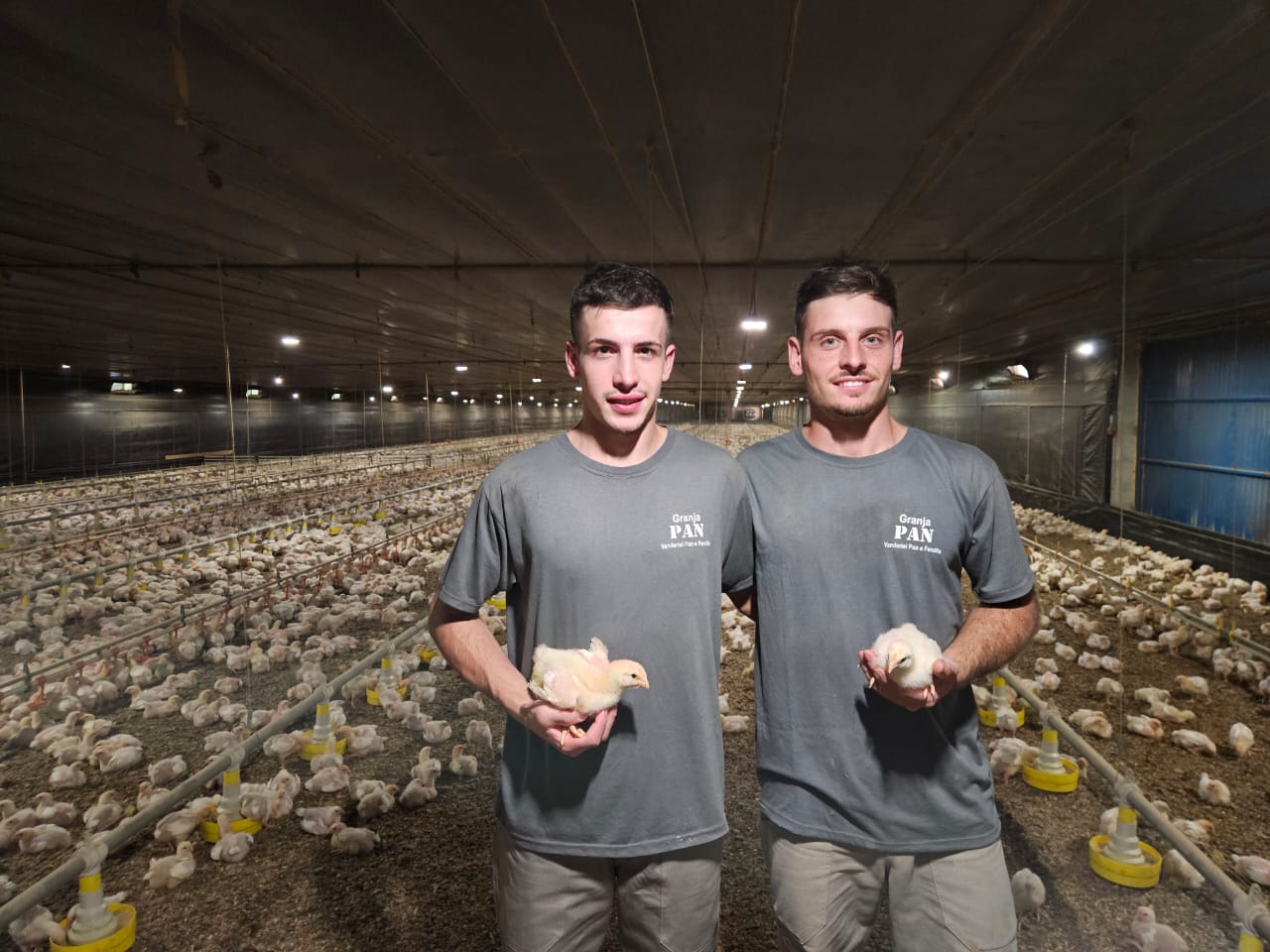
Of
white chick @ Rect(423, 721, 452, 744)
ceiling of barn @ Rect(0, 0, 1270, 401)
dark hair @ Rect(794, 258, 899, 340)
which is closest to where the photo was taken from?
dark hair @ Rect(794, 258, 899, 340)

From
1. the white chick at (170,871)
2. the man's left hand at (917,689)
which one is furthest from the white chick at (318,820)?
the man's left hand at (917,689)

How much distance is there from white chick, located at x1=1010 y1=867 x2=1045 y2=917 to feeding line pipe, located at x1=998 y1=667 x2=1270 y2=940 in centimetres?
50

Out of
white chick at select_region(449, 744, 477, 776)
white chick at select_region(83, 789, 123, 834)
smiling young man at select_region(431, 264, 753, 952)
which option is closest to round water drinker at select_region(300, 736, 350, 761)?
white chick at select_region(449, 744, 477, 776)

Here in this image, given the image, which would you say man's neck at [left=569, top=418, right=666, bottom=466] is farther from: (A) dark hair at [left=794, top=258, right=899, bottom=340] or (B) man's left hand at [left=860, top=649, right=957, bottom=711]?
(B) man's left hand at [left=860, top=649, right=957, bottom=711]

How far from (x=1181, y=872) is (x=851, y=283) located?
2.46 metres

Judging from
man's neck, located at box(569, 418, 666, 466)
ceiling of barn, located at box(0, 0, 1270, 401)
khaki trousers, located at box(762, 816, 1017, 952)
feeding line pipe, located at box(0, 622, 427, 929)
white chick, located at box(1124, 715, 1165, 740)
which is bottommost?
white chick, located at box(1124, 715, 1165, 740)

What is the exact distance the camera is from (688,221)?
3.99 m

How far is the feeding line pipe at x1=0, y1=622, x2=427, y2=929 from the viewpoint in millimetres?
1848

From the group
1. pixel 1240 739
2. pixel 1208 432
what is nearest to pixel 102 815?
pixel 1240 739

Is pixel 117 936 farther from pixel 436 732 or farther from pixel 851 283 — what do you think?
pixel 851 283

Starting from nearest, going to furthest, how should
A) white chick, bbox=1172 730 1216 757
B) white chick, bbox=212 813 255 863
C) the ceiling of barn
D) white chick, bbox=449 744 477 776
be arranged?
the ceiling of barn, white chick, bbox=212 813 255 863, white chick, bbox=449 744 477 776, white chick, bbox=1172 730 1216 757

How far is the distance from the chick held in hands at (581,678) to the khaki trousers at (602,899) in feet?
1.23

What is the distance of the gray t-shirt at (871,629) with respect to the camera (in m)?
1.26

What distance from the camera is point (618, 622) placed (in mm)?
1217
